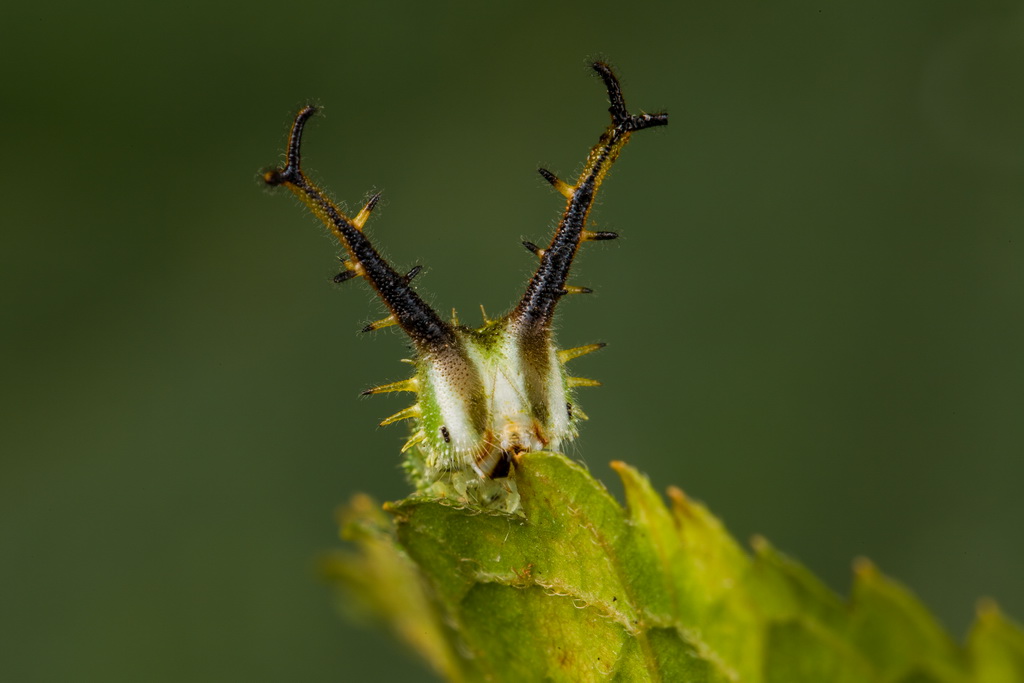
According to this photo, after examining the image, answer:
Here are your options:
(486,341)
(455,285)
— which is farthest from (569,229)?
(455,285)

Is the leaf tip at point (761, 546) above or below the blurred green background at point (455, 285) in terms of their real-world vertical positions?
below

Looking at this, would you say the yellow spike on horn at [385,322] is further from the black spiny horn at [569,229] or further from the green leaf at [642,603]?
the green leaf at [642,603]

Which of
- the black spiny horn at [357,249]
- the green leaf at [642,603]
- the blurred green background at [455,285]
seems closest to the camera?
the green leaf at [642,603]

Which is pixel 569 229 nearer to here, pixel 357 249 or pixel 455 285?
pixel 357 249

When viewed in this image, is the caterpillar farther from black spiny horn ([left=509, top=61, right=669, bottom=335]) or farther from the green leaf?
the green leaf

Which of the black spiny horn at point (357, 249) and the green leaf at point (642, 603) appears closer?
the green leaf at point (642, 603)

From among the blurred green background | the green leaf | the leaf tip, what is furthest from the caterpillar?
the blurred green background

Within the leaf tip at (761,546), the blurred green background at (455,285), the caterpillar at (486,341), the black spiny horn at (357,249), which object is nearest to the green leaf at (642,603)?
the leaf tip at (761,546)

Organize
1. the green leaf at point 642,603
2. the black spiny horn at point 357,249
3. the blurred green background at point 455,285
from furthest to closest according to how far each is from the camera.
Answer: the blurred green background at point 455,285
the black spiny horn at point 357,249
the green leaf at point 642,603
